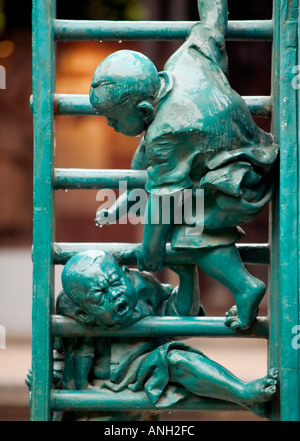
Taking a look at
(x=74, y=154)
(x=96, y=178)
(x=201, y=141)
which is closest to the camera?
(x=201, y=141)

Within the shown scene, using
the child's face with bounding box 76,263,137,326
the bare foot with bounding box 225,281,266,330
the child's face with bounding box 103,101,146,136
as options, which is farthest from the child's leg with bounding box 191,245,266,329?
the child's face with bounding box 103,101,146,136

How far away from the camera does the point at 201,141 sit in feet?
5.45

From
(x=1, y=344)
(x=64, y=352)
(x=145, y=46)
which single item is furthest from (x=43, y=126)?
(x=1, y=344)

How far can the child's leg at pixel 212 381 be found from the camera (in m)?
1.69

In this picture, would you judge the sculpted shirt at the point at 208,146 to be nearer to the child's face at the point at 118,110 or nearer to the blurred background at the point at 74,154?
the child's face at the point at 118,110

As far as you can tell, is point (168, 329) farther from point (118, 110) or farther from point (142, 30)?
point (142, 30)

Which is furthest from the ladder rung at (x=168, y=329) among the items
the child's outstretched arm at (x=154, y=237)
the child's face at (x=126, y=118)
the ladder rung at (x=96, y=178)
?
the child's face at (x=126, y=118)

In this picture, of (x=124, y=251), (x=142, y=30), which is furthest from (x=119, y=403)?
(x=142, y=30)

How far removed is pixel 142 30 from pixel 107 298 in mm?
501

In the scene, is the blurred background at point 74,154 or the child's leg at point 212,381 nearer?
A: the child's leg at point 212,381

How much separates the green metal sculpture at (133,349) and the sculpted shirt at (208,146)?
0.13 m

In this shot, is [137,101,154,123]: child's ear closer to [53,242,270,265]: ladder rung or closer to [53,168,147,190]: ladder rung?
[53,168,147,190]: ladder rung
